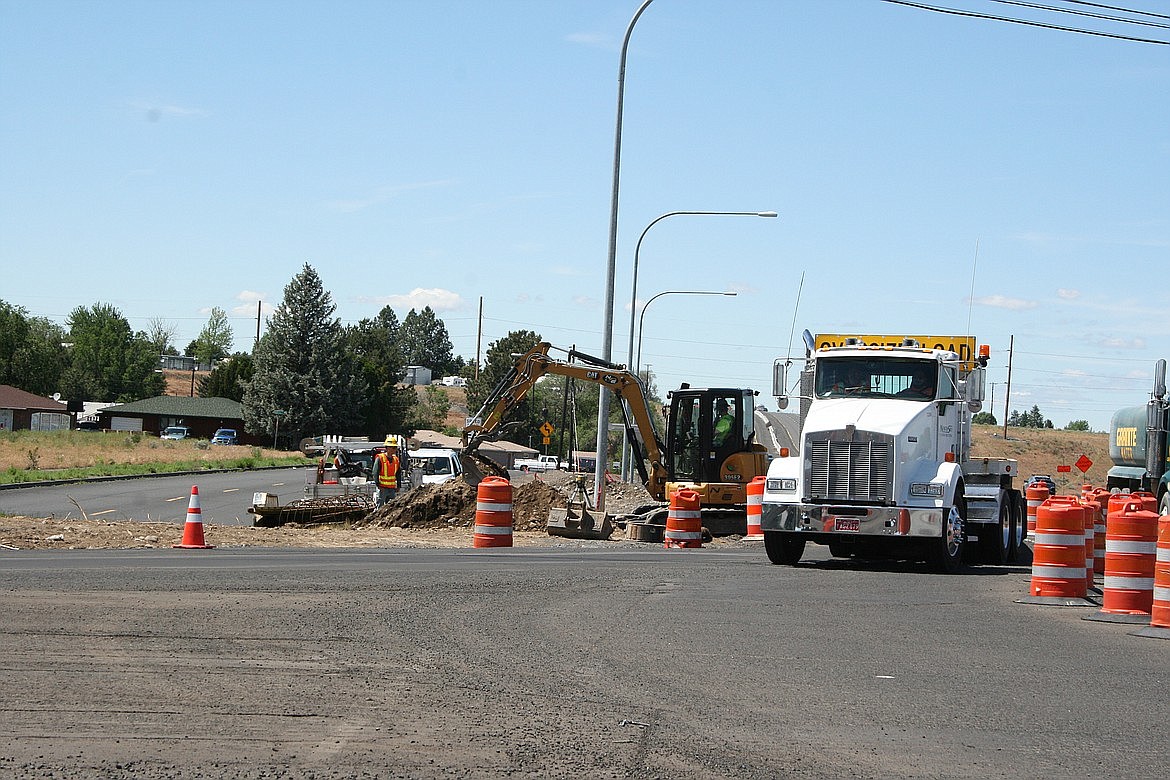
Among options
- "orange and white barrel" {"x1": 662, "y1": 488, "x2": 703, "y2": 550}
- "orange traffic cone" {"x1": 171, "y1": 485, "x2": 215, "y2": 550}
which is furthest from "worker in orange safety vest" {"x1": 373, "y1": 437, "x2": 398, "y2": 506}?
"orange traffic cone" {"x1": 171, "y1": 485, "x2": 215, "y2": 550}

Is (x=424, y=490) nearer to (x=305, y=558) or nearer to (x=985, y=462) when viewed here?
(x=305, y=558)

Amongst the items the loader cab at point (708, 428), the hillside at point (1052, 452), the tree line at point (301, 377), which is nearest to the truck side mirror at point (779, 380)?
the loader cab at point (708, 428)

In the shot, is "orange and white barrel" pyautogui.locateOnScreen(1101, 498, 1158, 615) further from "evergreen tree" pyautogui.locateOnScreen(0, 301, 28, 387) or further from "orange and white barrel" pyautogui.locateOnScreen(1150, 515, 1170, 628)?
"evergreen tree" pyautogui.locateOnScreen(0, 301, 28, 387)

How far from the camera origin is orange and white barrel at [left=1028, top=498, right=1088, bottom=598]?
14.9 m

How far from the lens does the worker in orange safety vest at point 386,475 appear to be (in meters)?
31.9

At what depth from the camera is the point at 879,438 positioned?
18.2 metres

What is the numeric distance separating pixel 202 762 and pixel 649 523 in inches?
823

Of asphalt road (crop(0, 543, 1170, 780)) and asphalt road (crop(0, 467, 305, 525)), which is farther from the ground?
asphalt road (crop(0, 543, 1170, 780))

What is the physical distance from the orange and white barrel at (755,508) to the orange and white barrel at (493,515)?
475cm

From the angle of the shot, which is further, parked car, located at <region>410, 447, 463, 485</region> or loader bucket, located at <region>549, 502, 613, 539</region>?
parked car, located at <region>410, 447, 463, 485</region>

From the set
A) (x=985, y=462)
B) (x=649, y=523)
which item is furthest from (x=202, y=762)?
(x=649, y=523)

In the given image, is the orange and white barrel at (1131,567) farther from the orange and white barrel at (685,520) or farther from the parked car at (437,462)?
the parked car at (437,462)

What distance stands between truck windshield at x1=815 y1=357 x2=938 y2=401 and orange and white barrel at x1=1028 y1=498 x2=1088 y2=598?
449 cm

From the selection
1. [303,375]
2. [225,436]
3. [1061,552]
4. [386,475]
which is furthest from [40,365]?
[1061,552]
